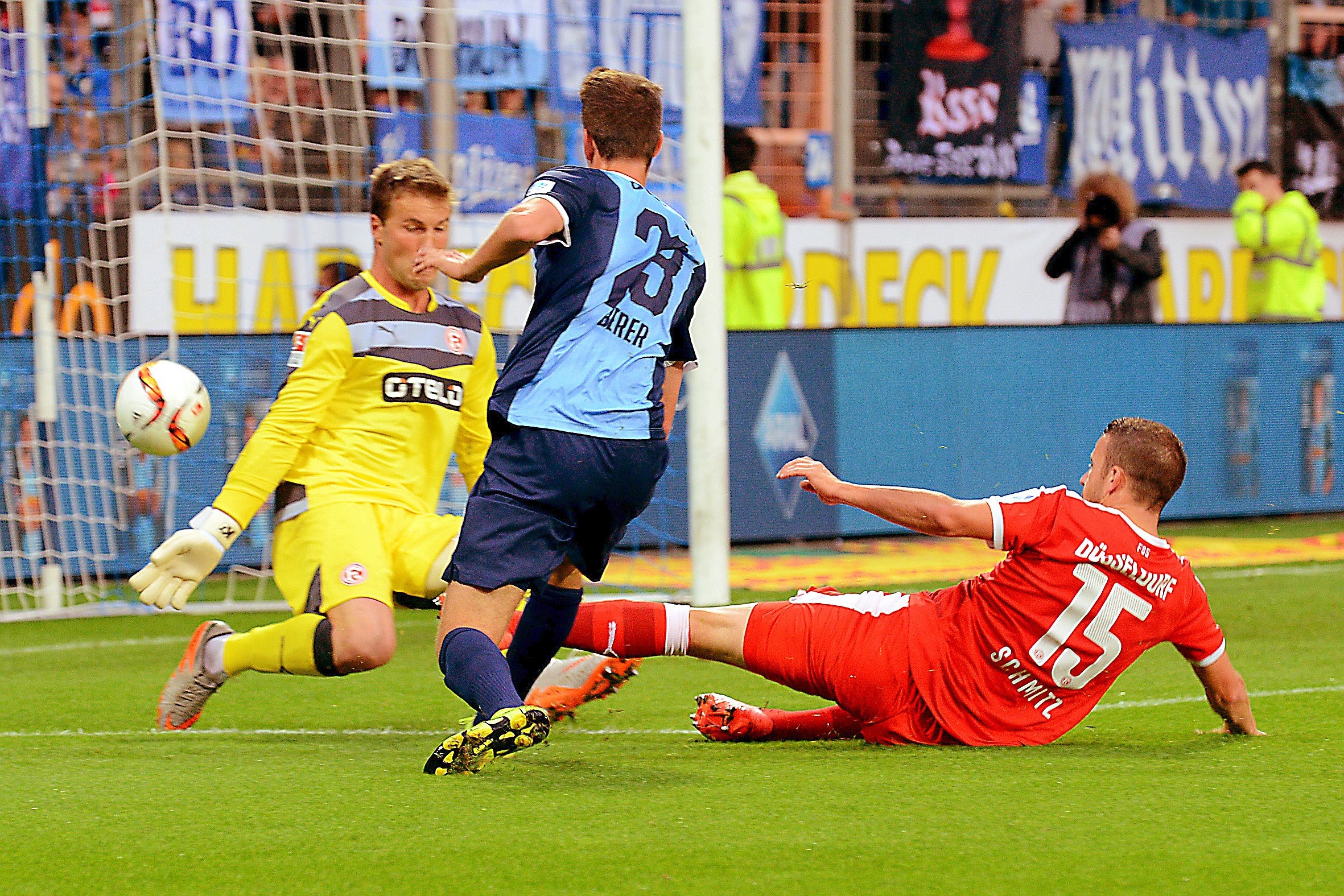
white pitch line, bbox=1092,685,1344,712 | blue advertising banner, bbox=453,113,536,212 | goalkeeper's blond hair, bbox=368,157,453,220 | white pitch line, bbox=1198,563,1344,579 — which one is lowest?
white pitch line, bbox=1198,563,1344,579

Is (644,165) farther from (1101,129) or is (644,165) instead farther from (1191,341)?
(1101,129)

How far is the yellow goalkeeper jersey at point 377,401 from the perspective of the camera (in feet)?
15.4

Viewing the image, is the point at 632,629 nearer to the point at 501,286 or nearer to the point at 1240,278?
the point at 501,286

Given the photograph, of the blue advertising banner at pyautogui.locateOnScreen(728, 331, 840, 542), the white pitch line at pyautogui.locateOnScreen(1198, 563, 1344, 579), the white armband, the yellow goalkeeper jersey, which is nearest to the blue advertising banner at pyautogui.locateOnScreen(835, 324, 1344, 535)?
the blue advertising banner at pyautogui.locateOnScreen(728, 331, 840, 542)

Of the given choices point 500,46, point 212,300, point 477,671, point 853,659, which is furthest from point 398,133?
point 477,671

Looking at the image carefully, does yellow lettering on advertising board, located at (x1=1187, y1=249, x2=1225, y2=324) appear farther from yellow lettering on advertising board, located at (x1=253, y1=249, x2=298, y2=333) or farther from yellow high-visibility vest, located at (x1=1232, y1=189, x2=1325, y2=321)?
yellow lettering on advertising board, located at (x1=253, y1=249, x2=298, y2=333)

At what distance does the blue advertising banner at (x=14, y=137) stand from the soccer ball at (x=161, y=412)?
3.23 meters

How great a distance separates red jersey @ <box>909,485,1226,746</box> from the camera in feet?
13.0

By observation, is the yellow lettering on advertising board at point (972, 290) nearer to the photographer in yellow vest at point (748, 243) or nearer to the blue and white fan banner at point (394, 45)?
the photographer in yellow vest at point (748, 243)

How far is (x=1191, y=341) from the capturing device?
10180mm

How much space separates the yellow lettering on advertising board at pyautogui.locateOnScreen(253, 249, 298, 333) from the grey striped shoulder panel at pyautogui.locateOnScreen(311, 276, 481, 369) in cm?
410

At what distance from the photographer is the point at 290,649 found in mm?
4562

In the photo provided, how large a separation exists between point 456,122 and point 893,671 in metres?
5.19

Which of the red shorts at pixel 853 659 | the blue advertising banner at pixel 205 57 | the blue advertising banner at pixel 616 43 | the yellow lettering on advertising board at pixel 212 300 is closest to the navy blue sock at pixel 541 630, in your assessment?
the red shorts at pixel 853 659
